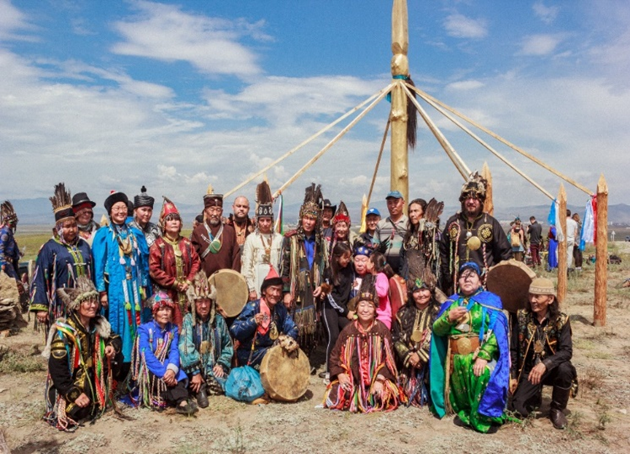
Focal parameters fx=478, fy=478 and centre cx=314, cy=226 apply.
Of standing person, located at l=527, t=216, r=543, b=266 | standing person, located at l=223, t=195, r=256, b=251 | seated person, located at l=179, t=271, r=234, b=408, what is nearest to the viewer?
seated person, located at l=179, t=271, r=234, b=408

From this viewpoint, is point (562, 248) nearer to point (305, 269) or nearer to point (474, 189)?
point (474, 189)

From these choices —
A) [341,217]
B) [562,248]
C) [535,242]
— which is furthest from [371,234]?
[535,242]

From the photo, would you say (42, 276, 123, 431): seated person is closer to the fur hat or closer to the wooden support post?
the fur hat

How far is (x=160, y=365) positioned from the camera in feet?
14.8

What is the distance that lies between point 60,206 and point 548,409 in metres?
5.09

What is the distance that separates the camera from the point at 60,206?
4785 mm

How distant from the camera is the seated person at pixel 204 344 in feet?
15.3

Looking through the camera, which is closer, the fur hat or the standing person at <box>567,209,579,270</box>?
the fur hat

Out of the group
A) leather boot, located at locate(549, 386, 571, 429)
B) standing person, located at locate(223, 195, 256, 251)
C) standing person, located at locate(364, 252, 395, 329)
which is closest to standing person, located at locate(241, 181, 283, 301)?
standing person, located at locate(223, 195, 256, 251)

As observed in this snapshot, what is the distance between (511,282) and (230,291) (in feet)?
9.56

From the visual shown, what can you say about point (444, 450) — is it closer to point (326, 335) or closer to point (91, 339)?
point (326, 335)

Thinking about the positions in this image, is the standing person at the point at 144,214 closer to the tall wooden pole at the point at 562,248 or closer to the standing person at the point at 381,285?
the standing person at the point at 381,285

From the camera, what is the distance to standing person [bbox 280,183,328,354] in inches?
207

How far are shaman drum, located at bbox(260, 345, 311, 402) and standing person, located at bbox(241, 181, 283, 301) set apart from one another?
832 millimetres
